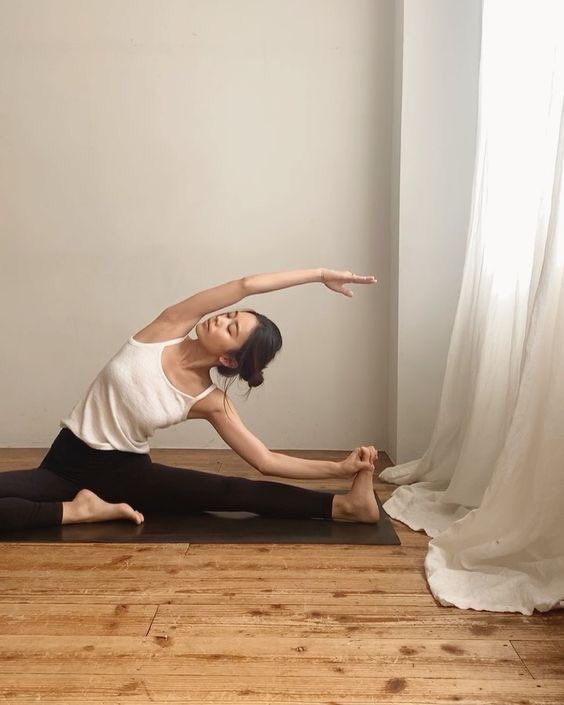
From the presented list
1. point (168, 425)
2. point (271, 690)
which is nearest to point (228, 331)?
point (168, 425)

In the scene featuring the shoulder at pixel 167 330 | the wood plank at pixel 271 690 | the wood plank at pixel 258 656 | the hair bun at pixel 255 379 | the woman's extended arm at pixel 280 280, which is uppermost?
the woman's extended arm at pixel 280 280

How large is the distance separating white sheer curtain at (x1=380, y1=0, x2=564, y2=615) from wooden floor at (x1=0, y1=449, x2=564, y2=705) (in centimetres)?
15

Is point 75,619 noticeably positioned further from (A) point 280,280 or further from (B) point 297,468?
(A) point 280,280

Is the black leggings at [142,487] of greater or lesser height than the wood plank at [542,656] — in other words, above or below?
below

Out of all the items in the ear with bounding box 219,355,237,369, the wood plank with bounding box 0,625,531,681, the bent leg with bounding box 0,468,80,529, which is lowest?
the bent leg with bounding box 0,468,80,529

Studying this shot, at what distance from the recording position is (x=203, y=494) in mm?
2422

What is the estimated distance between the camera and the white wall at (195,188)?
11.3 ft

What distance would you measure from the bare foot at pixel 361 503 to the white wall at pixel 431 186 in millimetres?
951

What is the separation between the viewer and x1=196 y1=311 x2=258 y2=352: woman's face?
2.26 meters

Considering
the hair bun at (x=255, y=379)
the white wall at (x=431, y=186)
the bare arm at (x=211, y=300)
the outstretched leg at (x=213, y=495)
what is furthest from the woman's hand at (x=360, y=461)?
the white wall at (x=431, y=186)

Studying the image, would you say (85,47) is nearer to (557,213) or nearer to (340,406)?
(340,406)

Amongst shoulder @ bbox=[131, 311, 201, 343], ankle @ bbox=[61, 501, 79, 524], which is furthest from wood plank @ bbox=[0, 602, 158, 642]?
shoulder @ bbox=[131, 311, 201, 343]

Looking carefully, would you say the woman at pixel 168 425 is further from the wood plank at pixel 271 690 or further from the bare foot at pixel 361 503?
the wood plank at pixel 271 690

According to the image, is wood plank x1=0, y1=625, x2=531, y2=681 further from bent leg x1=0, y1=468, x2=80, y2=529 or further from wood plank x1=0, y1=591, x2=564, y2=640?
bent leg x1=0, y1=468, x2=80, y2=529
